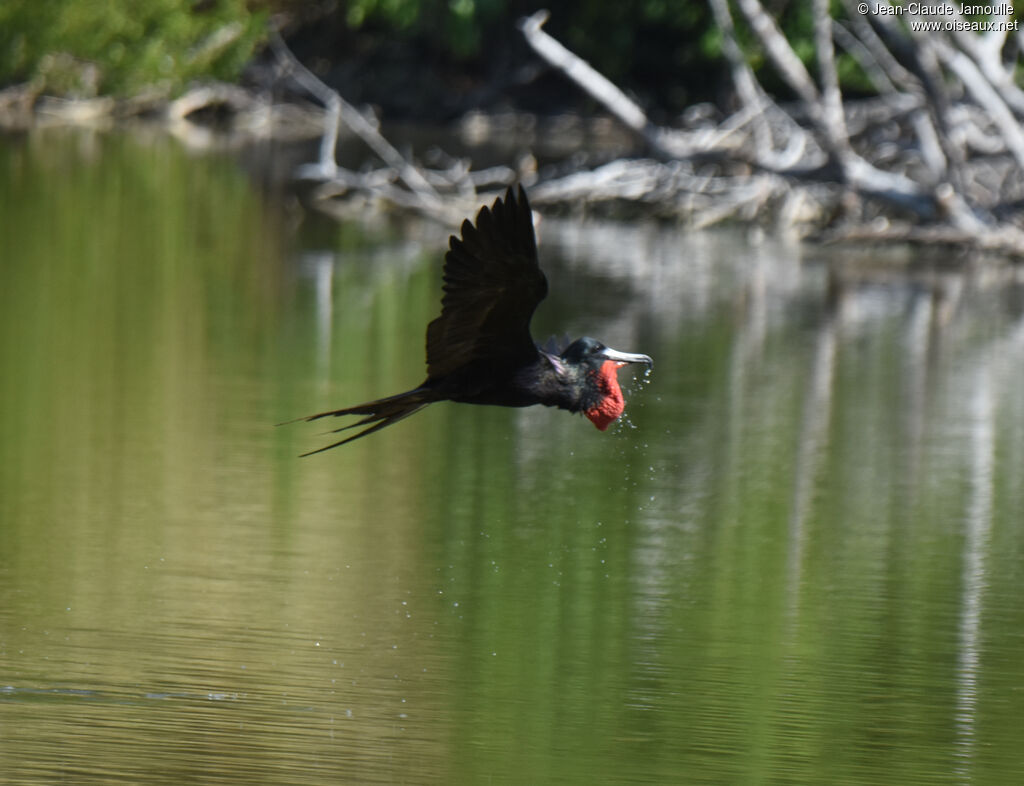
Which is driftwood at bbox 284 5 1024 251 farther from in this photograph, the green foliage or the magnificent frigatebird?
the magnificent frigatebird

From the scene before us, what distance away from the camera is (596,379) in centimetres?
587

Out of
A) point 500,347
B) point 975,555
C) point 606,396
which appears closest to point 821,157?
point 975,555

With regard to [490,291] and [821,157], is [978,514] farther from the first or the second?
[821,157]

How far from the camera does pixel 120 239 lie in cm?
1755

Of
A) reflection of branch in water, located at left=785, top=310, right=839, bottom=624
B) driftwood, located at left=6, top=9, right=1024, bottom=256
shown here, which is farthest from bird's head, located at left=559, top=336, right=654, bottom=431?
driftwood, located at left=6, top=9, right=1024, bottom=256

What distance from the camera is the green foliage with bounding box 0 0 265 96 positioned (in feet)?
99.9

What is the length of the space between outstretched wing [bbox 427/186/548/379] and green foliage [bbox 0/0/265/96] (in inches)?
1023

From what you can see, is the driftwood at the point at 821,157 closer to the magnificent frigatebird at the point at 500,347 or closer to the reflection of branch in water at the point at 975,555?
the reflection of branch in water at the point at 975,555

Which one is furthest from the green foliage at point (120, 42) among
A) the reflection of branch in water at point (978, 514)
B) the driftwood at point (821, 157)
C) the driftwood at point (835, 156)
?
the reflection of branch in water at point (978, 514)

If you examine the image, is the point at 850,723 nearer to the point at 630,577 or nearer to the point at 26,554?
the point at 630,577

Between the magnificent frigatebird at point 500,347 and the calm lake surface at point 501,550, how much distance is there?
83 cm

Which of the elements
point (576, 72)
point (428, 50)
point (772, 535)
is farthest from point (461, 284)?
point (428, 50)

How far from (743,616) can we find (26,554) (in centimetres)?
254

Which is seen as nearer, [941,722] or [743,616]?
[941,722]
